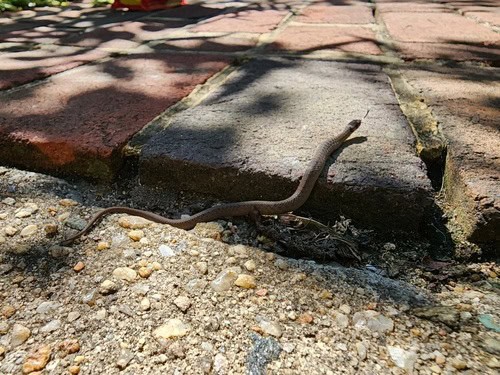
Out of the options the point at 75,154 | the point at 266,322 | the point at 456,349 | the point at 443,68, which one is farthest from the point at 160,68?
the point at 456,349

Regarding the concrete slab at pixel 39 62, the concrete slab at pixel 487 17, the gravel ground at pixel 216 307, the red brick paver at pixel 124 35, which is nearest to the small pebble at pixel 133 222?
the gravel ground at pixel 216 307

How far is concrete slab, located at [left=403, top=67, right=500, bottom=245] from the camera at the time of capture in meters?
0.90

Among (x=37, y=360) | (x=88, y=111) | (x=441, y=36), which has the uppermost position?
(x=441, y=36)

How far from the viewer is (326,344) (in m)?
0.70

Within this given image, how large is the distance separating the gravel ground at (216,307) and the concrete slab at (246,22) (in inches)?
64.3

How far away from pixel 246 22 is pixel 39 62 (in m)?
1.24

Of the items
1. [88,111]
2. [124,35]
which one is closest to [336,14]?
[124,35]

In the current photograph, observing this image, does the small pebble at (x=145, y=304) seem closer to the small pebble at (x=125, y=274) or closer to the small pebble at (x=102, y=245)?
the small pebble at (x=125, y=274)

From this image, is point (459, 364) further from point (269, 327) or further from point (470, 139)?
point (470, 139)

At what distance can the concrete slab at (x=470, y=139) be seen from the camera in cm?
90

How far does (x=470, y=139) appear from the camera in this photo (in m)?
1.08

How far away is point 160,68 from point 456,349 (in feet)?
4.54

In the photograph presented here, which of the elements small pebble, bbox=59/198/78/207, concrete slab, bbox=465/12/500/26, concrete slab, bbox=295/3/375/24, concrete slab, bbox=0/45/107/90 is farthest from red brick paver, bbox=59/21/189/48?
concrete slab, bbox=465/12/500/26

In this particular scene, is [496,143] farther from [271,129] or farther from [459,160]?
[271,129]
